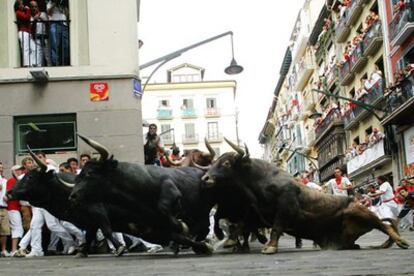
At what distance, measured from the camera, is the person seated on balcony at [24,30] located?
15141mm

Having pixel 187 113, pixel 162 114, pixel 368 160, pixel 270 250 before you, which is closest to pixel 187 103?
pixel 187 113

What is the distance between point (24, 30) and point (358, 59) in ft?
86.6

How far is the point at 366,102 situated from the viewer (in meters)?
36.8

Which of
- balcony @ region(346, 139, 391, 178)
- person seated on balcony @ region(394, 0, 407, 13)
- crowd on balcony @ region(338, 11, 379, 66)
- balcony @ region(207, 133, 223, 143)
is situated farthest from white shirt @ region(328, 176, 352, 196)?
balcony @ region(207, 133, 223, 143)

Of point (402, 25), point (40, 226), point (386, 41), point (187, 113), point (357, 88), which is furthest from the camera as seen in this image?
point (187, 113)

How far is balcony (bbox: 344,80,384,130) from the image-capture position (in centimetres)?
3428

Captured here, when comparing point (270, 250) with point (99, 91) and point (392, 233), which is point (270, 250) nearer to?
point (392, 233)

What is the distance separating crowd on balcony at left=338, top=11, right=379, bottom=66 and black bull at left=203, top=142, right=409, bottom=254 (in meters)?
28.1

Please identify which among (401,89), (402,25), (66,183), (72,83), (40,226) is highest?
(402,25)

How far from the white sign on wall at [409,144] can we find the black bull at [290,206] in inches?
876

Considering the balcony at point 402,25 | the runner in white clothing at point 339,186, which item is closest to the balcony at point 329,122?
the balcony at point 402,25

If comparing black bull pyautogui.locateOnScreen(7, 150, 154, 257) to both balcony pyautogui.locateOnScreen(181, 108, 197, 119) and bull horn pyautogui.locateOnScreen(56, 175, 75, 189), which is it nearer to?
bull horn pyautogui.locateOnScreen(56, 175, 75, 189)

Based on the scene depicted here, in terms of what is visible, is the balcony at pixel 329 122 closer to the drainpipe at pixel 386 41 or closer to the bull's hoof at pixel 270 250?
the drainpipe at pixel 386 41

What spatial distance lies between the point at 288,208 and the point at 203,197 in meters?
1.34
